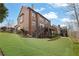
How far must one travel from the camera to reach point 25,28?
182 centimetres

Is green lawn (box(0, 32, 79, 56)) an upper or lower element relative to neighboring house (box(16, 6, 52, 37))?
lower

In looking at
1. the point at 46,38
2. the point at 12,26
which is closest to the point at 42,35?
the point at 46,38

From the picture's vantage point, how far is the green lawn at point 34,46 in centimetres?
175

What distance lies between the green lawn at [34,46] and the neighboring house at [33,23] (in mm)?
66

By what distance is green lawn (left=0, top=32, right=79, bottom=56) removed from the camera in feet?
5.73

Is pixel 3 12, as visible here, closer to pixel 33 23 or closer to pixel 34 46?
pixel 33 23

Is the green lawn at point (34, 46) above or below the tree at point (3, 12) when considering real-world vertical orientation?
below

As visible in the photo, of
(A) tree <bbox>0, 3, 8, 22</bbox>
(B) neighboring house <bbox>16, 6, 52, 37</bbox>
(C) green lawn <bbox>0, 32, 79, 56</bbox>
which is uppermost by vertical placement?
(A) tree <bbox>0, 3, 8, 22</bbox>

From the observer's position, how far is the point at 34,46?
1.77 meters

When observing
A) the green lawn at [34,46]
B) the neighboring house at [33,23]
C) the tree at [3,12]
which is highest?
the tree at [3,12]

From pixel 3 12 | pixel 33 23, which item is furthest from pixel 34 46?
pixel 3 12

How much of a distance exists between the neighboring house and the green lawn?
0.07 meters

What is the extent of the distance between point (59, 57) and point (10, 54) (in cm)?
44

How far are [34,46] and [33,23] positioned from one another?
0.22 metres
